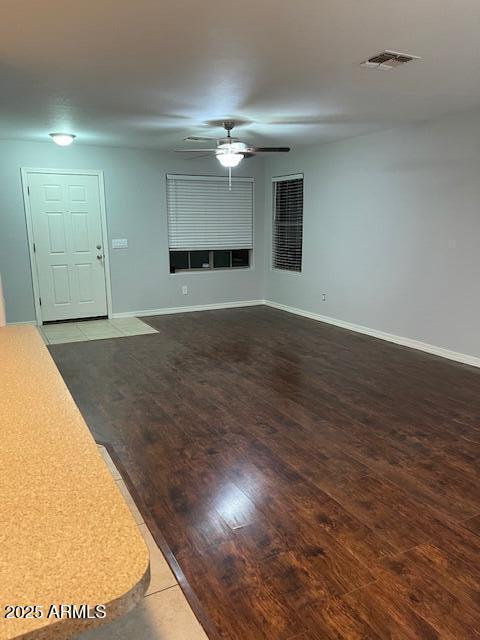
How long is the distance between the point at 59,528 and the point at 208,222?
6.93 metres

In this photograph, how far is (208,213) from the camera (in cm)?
738

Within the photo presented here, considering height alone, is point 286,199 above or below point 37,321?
above

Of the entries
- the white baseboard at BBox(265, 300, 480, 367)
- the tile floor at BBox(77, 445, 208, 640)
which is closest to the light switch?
the white baseboard at BBox(265, 300, 480, 367)

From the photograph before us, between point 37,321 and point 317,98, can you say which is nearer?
point 317,98

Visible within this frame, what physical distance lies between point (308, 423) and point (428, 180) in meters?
3.18

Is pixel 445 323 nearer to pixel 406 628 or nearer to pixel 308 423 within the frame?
pixel 308 423

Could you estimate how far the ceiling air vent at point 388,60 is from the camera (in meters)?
2.84

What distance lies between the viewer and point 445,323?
4934mm

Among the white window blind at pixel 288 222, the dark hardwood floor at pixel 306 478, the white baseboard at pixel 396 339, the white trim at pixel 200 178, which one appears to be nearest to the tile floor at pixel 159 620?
the dark hardwood floor at pixel 306 478

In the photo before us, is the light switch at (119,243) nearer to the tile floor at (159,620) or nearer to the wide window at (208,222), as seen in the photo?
the wide window at (208,222)

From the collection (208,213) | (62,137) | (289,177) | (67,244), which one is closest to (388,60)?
(62,137)

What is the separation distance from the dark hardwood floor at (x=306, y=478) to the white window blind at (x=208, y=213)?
276 cm

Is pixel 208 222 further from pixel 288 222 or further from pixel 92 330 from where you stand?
pixel 92 330

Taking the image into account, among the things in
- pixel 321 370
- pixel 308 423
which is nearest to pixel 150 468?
pixel 308 423
